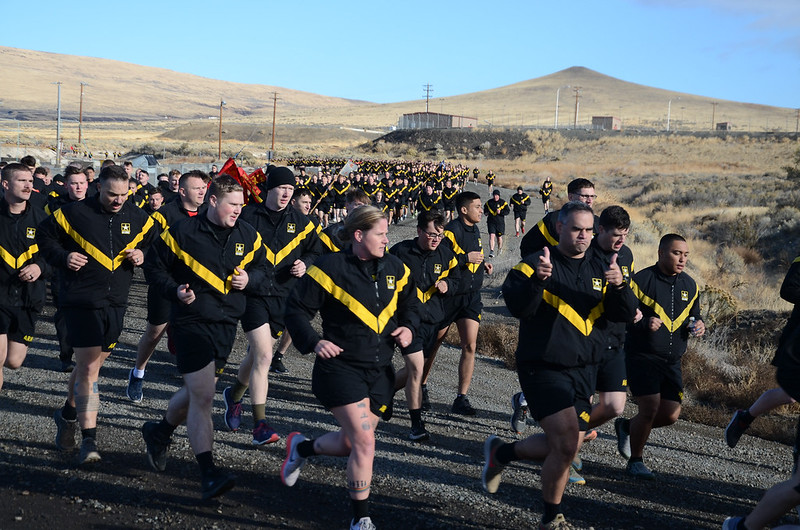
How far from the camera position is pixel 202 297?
17.4ft

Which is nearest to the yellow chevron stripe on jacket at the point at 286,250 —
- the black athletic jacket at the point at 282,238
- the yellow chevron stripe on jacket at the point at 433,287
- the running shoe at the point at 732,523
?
the black athletic jacket at the point at 282,238

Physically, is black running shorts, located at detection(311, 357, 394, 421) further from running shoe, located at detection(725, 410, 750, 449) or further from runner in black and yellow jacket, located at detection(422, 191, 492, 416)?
running shoe, located at detection(725, 410, 750, 449)

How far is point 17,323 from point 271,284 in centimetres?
190

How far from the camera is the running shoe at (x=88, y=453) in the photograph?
19.1 ft

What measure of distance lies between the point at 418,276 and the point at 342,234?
266 cm

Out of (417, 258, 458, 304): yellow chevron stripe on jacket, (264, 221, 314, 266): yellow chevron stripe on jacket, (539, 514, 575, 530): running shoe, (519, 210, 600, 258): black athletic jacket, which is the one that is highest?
(519, 210, 600, 258): black athletic jacket

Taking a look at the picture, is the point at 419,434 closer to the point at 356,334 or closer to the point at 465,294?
the point at 465,294

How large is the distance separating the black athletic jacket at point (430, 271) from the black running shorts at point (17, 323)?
9.75 ft

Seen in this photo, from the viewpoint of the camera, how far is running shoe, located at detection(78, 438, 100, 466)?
19.1 ft

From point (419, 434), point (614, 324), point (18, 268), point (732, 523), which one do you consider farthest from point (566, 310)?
point (18, 268)

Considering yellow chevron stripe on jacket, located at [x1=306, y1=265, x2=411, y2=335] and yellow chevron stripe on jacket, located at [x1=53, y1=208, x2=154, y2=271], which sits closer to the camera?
yellow chevron stripe on jacket, located at [x1=306, y1=265, x2=411, y2=335]

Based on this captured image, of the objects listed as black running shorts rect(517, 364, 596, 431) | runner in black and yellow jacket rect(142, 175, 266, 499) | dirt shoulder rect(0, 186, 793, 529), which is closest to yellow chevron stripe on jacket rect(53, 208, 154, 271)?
runner in black and yellow jacket rect(142, 175, 266, 499)

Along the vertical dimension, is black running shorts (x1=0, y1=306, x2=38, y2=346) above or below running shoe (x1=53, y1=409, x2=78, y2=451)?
above

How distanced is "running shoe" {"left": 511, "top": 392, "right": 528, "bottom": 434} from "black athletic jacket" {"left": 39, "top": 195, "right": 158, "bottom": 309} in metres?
3.41
